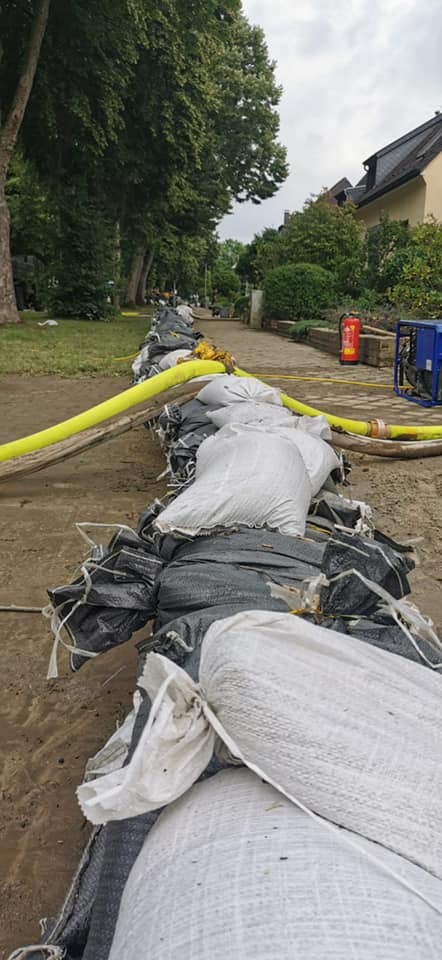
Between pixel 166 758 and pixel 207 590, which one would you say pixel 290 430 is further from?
pixel 166 758

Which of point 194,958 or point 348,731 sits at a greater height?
point 348,731

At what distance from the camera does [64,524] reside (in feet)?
15.0

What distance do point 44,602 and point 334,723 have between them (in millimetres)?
2464

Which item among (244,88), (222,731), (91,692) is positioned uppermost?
(244,88)

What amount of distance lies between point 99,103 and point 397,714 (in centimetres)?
1991

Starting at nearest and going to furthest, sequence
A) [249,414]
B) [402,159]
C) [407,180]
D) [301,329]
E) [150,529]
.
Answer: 1. [150,529]
2. [249,414]
3. [301,329]
4. [407,180]
5. [402,159]

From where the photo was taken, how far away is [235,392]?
516cm

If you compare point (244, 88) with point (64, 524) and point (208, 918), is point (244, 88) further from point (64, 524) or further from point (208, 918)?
point (208, 918)

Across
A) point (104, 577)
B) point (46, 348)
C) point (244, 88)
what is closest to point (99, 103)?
point (46, 348)

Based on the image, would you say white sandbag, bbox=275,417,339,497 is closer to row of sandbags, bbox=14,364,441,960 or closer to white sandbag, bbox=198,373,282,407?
white sandbag, bbox=198,373,282,407

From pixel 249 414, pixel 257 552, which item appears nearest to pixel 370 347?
pixel 249 414

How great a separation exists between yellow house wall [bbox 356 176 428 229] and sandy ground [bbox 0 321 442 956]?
14.4 metres

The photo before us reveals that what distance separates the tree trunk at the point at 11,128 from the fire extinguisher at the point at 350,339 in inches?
336

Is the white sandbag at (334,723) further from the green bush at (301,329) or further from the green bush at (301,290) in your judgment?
the green bush at (301,290)
